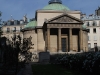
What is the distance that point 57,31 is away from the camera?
191ft

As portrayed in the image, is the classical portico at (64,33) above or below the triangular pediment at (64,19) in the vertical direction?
below

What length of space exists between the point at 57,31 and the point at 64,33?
205 centimetres

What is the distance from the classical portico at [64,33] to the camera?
185 ft

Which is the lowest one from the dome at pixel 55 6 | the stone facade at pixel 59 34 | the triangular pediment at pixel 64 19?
the stone facade at pixel 59 34

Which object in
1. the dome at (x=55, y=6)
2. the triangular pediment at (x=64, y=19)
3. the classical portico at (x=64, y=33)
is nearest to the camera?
the classical portico at (x=64, y=33)

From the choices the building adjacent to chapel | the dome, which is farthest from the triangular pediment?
the dome

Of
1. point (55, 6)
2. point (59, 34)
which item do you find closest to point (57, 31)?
point (59, 34)

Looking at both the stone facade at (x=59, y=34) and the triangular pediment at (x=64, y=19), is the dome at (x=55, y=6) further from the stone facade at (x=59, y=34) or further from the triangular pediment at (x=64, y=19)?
the triangular pediment at (x=64, y=19)

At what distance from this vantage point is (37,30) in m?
61.0

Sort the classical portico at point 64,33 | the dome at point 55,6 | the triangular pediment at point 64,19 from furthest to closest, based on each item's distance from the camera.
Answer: the dome at point 55,6 < the triangular pediment at point 64,19 < the classical portico at point 64,33

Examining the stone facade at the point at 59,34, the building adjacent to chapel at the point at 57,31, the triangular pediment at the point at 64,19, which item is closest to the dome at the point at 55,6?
the building adjacent to chapel at the point at 57,31

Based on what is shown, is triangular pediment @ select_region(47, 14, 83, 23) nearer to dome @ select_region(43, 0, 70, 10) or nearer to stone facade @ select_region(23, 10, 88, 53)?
stone facade @ select_region(23, 10, 88, 53)

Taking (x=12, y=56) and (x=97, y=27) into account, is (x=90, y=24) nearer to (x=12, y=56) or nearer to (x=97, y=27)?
(x=97, y=27)

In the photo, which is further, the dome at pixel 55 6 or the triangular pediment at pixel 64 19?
the dome at pixel 55 6
